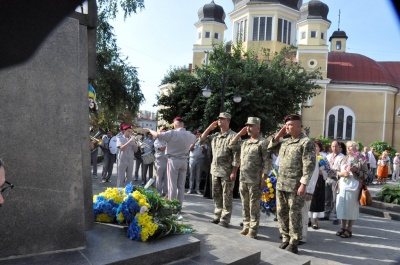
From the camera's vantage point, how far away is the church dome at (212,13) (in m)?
48.0

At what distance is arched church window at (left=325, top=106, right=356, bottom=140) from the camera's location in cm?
4188

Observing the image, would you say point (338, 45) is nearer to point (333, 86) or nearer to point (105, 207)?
point (333, 86)

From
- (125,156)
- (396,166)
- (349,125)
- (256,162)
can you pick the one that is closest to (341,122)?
(349,125)

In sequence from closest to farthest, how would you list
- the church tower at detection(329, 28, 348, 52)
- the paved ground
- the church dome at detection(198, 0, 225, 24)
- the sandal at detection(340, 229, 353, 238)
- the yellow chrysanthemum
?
1. the yellow chrysanthemum
2. the paved ground
3. the sandal at detection(340, 229, 353, 238)
4. the church dome at detection(198, 0, 225, 24)
5. the church tower at detection(329, 28, 348, 52)

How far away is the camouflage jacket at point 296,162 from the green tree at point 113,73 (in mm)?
10874

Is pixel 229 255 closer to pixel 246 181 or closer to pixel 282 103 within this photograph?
pixel 246 181

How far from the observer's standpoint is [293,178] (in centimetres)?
555

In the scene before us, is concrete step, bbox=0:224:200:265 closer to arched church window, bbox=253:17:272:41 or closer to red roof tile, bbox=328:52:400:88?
arched church window, bbox=253:17:272:41

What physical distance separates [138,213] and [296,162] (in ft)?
7.88

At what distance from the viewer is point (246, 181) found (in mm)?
6273

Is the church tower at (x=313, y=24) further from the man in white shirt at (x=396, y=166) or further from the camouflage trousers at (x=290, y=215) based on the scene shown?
the camouflage trousers at (x=290, y=215)

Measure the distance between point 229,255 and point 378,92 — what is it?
138ft

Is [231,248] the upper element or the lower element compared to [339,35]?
lower

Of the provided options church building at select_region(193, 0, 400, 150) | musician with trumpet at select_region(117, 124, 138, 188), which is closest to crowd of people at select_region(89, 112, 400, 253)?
musician with trumpet at select_region(117, 124, 138, 188)
